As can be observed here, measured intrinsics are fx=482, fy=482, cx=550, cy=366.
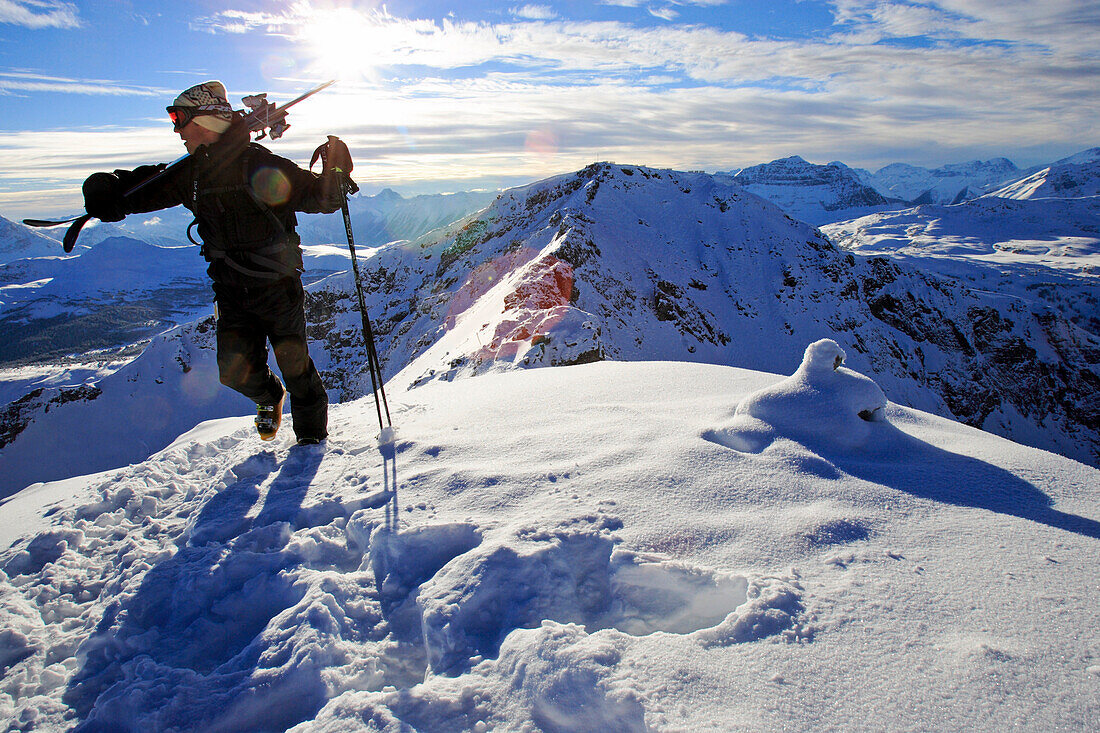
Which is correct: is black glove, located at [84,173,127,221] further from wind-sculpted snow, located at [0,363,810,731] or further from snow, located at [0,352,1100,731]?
wind-sculpted snow, located at [0,363,810,731]

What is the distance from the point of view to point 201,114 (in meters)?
4.59

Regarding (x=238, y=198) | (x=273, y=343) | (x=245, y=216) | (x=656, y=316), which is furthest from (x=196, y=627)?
(x=656, y=316)

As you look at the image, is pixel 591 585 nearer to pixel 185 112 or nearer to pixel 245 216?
pixel 245 216

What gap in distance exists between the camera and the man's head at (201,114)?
4.53m

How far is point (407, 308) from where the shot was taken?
53.6 meters

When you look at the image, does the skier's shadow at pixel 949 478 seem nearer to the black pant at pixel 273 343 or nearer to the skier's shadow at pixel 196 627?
the skier's shadow at pixel 196 627

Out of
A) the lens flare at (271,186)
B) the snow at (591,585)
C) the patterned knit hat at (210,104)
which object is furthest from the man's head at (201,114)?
the snow at (591,585)

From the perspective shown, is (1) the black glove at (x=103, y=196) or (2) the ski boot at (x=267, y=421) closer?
(1) the black glove at (x=103, y=196)

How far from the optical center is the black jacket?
15.5ft

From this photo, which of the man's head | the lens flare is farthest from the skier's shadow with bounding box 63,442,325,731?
the man's head

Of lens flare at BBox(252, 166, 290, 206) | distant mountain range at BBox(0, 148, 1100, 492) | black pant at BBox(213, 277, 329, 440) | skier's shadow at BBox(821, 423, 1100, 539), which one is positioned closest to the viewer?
skier's shadow at BBox(821, 423, 1100, 539)

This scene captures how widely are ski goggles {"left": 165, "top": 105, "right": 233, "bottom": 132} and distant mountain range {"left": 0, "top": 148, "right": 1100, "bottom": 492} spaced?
81.8ft

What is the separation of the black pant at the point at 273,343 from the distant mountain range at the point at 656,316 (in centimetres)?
2427

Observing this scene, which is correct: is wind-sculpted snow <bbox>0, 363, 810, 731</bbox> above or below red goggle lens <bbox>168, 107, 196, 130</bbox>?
below
